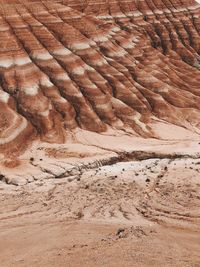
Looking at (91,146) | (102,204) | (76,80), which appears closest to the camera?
(102,204)

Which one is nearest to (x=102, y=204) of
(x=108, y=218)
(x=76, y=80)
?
(x=108, y=218)

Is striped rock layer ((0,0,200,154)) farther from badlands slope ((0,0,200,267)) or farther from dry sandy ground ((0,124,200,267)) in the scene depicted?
dry sandy ground ((0,124,200,267))

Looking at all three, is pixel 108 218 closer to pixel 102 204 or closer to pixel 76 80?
pixel 102 204

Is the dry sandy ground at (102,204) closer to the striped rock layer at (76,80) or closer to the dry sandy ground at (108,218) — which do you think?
the dry sandy ground at (108,218)

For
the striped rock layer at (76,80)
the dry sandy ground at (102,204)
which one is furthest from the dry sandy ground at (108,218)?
the striped rock layer at (76,80)

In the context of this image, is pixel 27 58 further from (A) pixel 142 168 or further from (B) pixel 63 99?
(A) pixel 142 168

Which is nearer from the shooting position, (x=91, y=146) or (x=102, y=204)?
(x=102, y=204)
